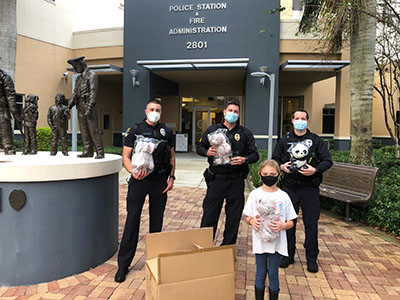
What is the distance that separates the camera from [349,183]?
18.7 feet

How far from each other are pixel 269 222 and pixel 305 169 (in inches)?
38.0

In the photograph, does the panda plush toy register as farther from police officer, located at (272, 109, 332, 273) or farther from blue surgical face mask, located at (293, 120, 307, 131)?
blue surgical face mask, located at (293, 120, 307, 131)

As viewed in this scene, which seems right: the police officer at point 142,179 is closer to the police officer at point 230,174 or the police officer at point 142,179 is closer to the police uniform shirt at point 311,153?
the police officer at point 230,174

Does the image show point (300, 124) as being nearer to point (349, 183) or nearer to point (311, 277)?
point (311, 277)

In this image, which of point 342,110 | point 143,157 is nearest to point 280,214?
point 143,157

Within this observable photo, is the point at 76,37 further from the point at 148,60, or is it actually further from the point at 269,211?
the point at 269,211

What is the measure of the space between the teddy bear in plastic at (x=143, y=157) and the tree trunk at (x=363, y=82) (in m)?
4.73

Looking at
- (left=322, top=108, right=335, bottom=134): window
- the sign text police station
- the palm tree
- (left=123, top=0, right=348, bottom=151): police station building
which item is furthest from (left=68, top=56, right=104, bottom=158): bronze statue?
(left=322, top=108, right=335, bottom=134): window

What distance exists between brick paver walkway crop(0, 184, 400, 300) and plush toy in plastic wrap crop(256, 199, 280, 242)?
2.61 ft

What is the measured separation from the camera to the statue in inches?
184

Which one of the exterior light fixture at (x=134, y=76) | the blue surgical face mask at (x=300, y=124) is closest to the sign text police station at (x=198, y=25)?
the exterior light fixture at (x=134, y=76)

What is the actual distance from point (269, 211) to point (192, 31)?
450 inches

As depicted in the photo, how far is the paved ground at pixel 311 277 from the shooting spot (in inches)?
121

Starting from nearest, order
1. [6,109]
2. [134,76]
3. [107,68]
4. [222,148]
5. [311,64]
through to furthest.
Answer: [222,148]
[6,109]
[311,64]
[134,76]
[107,68]
